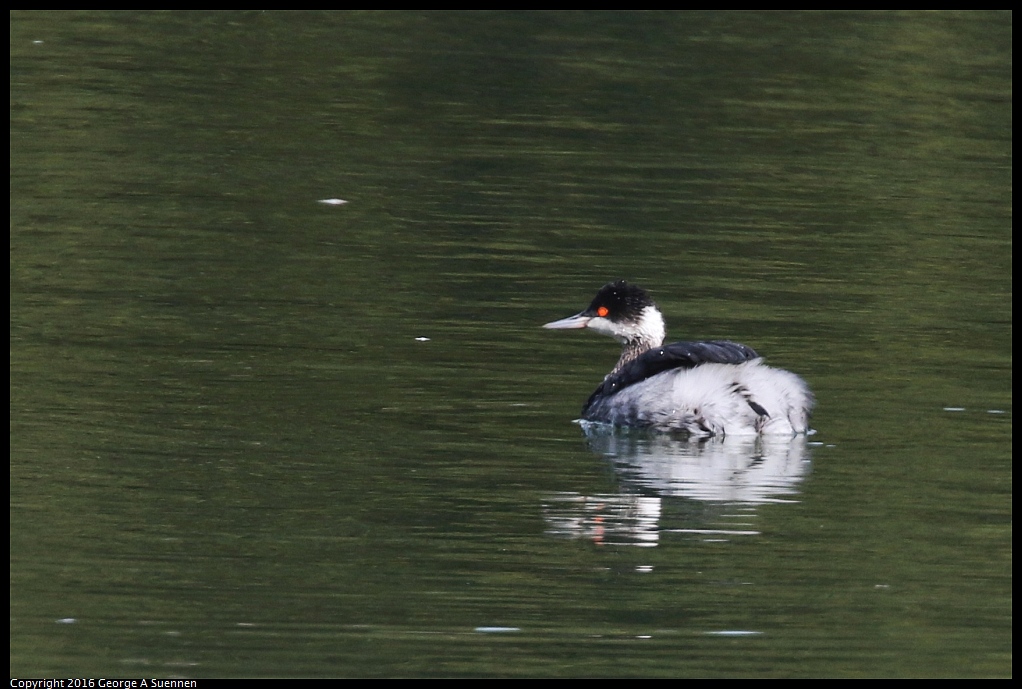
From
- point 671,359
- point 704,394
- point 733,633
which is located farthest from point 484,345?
point 733,633

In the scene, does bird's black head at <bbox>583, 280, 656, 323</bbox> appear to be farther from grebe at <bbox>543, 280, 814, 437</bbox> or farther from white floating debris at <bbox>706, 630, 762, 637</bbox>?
white floating debris at <bbox>706, 630, 762, 637</bbox>

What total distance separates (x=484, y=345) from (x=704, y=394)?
1.85 metres

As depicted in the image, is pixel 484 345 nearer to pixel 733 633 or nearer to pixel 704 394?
pixel 704 394

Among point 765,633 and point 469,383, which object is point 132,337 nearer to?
point 469,383

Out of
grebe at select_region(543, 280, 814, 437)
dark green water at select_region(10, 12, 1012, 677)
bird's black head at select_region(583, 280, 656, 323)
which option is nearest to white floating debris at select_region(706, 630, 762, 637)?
dark green water at select_region(10, 12, 1012, 677)

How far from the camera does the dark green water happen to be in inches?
290

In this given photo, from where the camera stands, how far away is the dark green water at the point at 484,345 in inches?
290

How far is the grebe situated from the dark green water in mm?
197

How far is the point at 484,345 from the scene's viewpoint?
39.0ft

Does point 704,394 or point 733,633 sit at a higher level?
point 733,633

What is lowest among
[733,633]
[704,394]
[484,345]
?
[484,345]

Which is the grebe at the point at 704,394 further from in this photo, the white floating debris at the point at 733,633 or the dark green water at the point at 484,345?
the white floating debris at the point at 733,633

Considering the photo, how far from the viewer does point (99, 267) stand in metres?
13.5

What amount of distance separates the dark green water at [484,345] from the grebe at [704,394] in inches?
7.8
